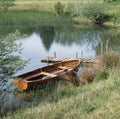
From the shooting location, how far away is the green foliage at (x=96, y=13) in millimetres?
70562

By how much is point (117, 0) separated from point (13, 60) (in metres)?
67.2

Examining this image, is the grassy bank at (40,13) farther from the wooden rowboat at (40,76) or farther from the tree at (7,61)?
the tree at (7,61)

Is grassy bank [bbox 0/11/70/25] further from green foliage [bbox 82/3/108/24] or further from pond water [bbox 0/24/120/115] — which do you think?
pond water [bbox 0/24/120/115]

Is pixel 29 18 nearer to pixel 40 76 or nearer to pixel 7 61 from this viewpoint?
pixel 40 76

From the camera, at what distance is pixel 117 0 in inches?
3137

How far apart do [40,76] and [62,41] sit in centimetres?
2466

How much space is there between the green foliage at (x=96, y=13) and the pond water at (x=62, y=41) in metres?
8.47

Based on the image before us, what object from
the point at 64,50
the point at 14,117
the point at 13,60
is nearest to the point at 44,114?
the point at 14,117

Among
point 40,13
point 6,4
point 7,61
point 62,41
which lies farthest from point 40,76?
point 6,4

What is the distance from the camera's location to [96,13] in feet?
232

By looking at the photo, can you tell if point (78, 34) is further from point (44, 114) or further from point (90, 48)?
point (44, 114)

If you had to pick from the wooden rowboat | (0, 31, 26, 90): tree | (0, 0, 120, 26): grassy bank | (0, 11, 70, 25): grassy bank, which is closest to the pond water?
the wooden rowboat

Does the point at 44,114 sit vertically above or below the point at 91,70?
above

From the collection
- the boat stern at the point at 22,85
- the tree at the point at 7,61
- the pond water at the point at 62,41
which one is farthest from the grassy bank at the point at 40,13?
the tree at the point at 7,61
